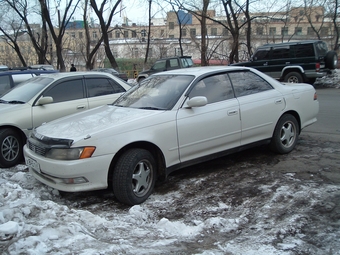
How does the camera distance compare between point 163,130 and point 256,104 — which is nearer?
point 163,130

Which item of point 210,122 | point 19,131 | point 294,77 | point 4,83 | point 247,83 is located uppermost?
point 4,83

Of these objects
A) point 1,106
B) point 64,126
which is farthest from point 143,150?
point 1,106

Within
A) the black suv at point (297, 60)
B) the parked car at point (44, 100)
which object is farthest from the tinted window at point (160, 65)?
the parked car at point (44, 100)

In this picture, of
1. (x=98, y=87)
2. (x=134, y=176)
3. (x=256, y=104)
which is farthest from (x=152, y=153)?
(x=98, y=87)

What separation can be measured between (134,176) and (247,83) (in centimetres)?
249

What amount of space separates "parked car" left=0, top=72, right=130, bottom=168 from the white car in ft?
4.41

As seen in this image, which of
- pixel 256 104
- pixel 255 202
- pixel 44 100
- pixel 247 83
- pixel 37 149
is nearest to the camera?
pixel 255 202

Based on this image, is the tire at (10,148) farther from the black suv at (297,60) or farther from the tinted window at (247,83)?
the black suv at (297,60)

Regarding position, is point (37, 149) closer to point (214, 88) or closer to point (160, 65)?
point (214, 88)

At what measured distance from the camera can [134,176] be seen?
4059 millimetres

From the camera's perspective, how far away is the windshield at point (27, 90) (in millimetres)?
6158

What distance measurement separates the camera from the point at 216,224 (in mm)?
3443

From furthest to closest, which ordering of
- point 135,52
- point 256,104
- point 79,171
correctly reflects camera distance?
point 135,52 < point 256,104 < point 79,171

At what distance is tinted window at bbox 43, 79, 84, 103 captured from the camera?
6296 millimetres
